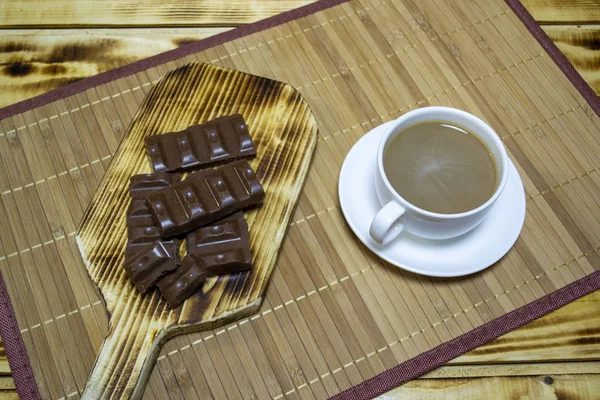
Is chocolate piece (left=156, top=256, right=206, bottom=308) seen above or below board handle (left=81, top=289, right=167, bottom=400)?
above

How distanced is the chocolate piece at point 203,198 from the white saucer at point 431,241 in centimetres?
18

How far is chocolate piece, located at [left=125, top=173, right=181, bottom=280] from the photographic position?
3.63 feet

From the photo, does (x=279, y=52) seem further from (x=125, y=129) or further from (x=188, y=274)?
(x=188, y=274)

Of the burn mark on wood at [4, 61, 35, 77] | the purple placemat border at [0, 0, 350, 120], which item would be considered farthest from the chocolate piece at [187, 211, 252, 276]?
the burn mark on wood at [4, 61, 35, 77]

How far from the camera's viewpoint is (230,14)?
1495 mm

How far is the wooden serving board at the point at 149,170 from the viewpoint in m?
1.06

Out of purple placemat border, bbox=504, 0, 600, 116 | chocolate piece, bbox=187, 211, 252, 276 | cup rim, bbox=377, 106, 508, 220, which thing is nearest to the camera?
cup rim, bbox=377, 106, 508, 220

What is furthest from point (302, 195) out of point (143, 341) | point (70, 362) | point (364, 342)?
point (70, 362)

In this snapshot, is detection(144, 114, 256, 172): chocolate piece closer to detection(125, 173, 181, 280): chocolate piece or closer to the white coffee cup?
detection(125, 173, 181, 280): chocolate piece

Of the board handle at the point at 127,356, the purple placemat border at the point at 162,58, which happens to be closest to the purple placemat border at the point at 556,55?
the purple placemat border at the point at 162,58

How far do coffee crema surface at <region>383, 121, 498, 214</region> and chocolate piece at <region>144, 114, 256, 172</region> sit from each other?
0.31 m

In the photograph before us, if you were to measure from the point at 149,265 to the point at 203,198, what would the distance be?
0.51ft

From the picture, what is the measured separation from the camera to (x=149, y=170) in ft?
3.95

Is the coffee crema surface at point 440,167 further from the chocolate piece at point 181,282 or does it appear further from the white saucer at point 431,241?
the chocolate piece at point 181,282
